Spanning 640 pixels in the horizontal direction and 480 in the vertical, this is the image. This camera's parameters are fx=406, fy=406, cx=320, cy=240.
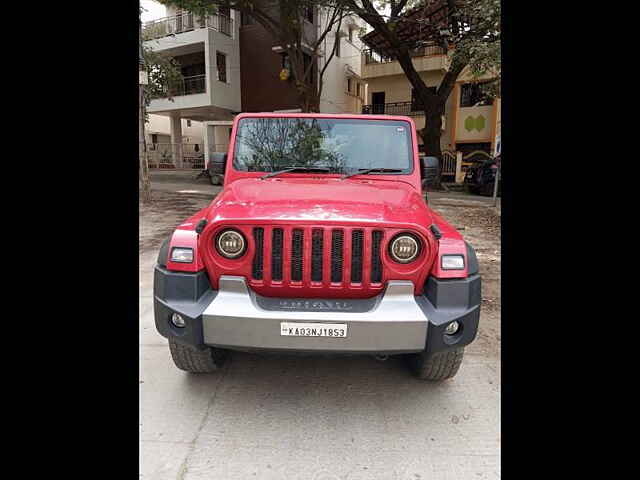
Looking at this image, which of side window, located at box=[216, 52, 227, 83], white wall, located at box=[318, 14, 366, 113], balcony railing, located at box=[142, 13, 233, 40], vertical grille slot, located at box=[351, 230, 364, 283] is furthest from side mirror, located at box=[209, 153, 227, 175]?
white wall, located at box=[318, 14, 366, 113]

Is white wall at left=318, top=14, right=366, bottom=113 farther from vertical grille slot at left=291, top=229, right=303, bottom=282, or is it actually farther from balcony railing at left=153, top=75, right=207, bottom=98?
vertical grille slot at left=291, top=229, right=303, bottom=282

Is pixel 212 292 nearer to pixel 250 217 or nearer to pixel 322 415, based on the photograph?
pixel 250 217

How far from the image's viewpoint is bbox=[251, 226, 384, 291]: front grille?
224 centimetres

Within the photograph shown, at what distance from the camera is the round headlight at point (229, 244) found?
2297 mm

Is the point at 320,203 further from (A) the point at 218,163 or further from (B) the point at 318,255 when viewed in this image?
(A) the point at 218,163

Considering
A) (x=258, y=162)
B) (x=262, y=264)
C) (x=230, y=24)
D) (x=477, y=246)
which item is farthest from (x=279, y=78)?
(x=262, y=264)

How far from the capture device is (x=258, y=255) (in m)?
2.30

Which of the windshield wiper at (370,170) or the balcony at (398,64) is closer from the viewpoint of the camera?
the windshield wiper at (370,170)

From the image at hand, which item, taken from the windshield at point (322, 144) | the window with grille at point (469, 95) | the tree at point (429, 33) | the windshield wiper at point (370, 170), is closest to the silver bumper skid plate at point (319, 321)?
the windshield wiper at point (370, 170)

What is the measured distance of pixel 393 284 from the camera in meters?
2.26

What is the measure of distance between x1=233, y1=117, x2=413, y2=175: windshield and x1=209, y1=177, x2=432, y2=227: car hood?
1.25 feet

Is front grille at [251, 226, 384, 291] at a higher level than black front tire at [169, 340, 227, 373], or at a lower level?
higher

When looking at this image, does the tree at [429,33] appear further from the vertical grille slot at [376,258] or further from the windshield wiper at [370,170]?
the vertical grille slot at [376,258]

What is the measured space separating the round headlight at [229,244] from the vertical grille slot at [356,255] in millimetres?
630
